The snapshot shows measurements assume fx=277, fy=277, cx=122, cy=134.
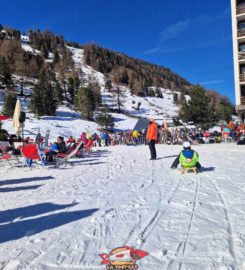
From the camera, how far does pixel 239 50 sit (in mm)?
27625

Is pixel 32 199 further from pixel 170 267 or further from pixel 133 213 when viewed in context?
pixel 170 267

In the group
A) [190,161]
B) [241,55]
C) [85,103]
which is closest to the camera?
[190,161]

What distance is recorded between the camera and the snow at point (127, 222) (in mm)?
2711

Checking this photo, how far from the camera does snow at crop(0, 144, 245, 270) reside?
2711 millimetres

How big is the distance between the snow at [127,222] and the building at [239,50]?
→ 74.1 ft

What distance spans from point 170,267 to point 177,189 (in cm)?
294

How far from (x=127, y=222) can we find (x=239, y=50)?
2832 centimetres

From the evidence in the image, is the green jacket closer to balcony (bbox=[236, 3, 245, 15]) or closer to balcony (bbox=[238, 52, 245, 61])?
balcony (bbox=[238, 52, 245, 61])

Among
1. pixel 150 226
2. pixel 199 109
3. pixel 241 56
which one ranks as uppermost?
pixel 241 56

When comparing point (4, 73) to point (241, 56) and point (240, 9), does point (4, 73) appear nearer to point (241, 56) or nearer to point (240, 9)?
point (240, 9)

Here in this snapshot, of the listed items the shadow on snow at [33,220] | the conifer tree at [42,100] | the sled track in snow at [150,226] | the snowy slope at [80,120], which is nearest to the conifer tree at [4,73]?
the snowy slope at [80,120]

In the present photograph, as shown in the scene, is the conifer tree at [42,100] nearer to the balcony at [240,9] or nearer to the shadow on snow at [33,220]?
the balcony at [240,9]

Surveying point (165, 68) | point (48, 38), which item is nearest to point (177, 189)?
point (48, 38)

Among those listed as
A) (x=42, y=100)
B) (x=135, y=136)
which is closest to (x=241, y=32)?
(x=135, y=136)
